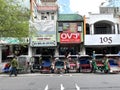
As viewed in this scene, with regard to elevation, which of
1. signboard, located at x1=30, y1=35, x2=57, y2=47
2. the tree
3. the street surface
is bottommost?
the street surface

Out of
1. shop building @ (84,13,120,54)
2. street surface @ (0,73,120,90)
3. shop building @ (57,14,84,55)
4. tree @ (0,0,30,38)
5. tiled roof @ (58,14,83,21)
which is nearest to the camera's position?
A: street surface @ (0,73,120,90)

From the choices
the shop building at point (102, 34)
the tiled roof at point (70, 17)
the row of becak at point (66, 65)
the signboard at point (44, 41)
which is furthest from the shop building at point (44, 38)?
the row of becak at point (66, 65)

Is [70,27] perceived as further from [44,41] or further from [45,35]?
[44,41]

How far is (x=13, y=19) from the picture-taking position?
2614cm

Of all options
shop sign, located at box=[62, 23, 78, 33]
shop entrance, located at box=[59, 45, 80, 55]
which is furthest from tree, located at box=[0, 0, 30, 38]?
shop entrance, located at box=[59, 45, 80, 55]

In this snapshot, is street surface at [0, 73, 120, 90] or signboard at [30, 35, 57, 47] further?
signboard at [30, 35, 57, 47]

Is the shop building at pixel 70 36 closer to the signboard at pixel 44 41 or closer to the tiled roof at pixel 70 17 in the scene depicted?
the tiled roof at pixel 70 17

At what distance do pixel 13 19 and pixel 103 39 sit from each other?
2707 cm

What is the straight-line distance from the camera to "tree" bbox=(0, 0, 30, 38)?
24.2 metres

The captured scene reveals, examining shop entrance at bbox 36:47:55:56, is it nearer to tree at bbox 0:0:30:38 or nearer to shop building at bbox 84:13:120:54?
shop building at bbox 84:13:120:54

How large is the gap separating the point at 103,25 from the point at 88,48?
483 centimetres

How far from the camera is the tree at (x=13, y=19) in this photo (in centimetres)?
2425

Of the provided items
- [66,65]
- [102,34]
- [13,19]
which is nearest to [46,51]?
[102,34]

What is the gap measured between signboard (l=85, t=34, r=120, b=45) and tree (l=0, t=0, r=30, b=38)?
2155cm
